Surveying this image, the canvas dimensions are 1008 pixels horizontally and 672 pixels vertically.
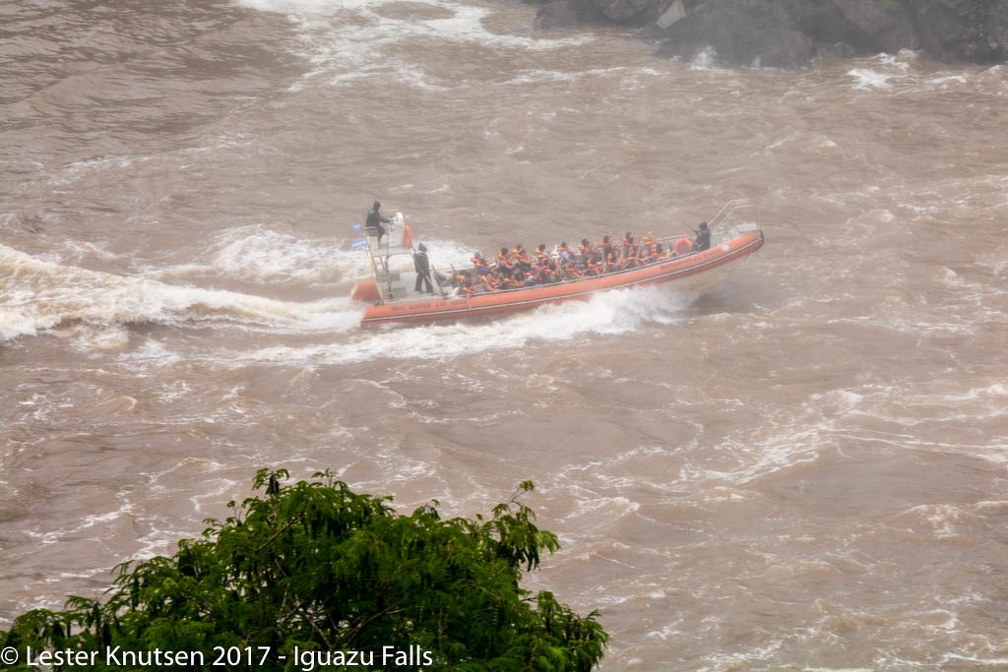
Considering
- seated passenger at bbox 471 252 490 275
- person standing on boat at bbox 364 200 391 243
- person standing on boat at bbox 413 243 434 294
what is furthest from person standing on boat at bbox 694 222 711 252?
person standing on boat at bbox 364 200 391 243

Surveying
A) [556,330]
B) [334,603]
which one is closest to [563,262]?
[556,330]

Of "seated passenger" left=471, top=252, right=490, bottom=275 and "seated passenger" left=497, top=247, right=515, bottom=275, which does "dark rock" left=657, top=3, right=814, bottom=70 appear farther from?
"seated passenger" left=471, top=252, right=490, bottom=275

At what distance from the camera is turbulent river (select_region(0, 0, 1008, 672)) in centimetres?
1566

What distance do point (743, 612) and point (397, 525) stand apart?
7.71 metres

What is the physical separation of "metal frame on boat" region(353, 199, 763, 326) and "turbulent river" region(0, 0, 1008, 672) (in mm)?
383

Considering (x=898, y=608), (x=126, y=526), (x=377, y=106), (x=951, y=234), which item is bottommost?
(x=898, y=608)

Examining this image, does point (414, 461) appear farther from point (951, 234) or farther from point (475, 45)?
point (475, 45)

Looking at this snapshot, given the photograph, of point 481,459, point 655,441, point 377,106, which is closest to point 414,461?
point 481,459

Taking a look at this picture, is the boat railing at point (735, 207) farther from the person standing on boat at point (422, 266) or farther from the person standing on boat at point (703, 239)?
the person standing on boat at point (422, 266)

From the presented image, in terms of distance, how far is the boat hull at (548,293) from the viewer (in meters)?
22.8

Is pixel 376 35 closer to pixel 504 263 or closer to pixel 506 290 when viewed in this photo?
pixel 504 263

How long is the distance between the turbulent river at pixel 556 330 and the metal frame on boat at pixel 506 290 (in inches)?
15.1

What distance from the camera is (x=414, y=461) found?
18.2 m

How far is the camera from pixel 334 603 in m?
7.76
